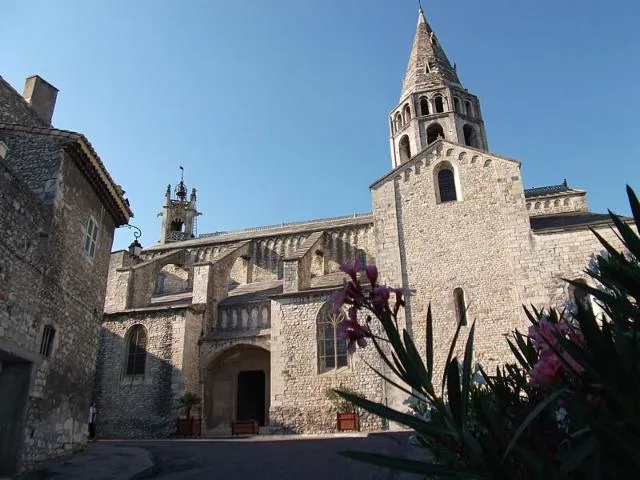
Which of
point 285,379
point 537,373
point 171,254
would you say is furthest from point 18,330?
point 171,254

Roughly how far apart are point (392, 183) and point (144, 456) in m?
13.0

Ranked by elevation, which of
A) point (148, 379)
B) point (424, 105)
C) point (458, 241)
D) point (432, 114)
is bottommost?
point (148, 379)

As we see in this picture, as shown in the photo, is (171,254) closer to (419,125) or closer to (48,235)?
(419,125)

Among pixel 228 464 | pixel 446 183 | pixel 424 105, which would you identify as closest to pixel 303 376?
pixel 228 464

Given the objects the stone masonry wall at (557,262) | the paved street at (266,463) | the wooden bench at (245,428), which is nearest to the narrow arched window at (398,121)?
the stone masonry wall at (557,262)

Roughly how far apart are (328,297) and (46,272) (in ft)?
33.4

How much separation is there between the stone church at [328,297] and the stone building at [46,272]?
4811mm

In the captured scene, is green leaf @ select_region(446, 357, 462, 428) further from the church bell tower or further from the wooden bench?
the church bell tower

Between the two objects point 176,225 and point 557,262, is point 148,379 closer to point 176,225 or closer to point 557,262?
point 557,262

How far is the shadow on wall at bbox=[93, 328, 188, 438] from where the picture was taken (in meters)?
18.0

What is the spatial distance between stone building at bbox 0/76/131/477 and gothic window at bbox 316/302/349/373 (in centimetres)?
811

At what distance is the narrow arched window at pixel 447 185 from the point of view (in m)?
18.4

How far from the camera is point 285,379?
57.1ft

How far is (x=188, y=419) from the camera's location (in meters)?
17.1
